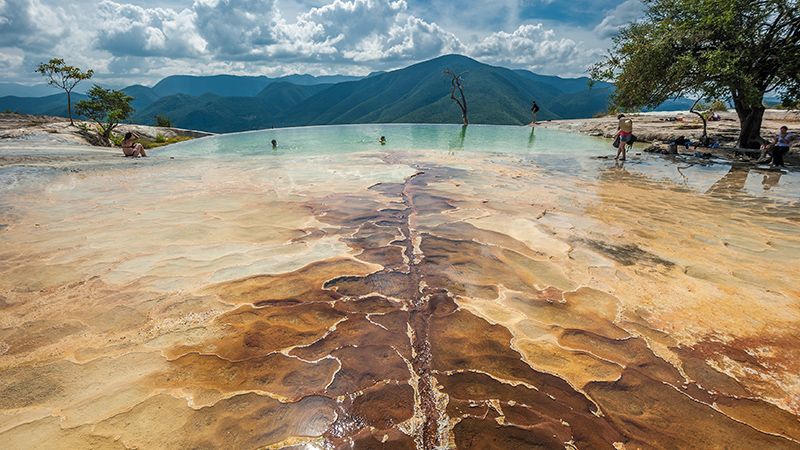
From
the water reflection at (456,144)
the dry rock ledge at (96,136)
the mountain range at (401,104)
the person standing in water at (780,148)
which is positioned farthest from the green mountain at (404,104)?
the person standing in water at (780,148)

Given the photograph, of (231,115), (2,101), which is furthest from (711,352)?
(2,101)

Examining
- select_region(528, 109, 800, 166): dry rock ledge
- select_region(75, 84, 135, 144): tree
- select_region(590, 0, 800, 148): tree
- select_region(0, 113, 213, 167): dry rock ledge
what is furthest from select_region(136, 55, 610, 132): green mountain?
select_region(0, 113, 213, 167): dry rock ledge

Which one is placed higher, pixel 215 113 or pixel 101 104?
pixel 215 113

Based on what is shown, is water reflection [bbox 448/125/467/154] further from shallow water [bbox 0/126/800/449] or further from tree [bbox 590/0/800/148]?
shallow water [bbox 0/126/800/449]

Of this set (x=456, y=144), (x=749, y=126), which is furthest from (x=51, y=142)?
(x=749, y=126)

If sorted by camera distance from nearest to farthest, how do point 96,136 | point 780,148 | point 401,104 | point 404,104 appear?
point 780,148, point 96,136, point 404,104, point 401,104

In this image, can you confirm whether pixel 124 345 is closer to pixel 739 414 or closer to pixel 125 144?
pixel 739 414

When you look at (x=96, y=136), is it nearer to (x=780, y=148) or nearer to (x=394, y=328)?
(x=394, y=328)
